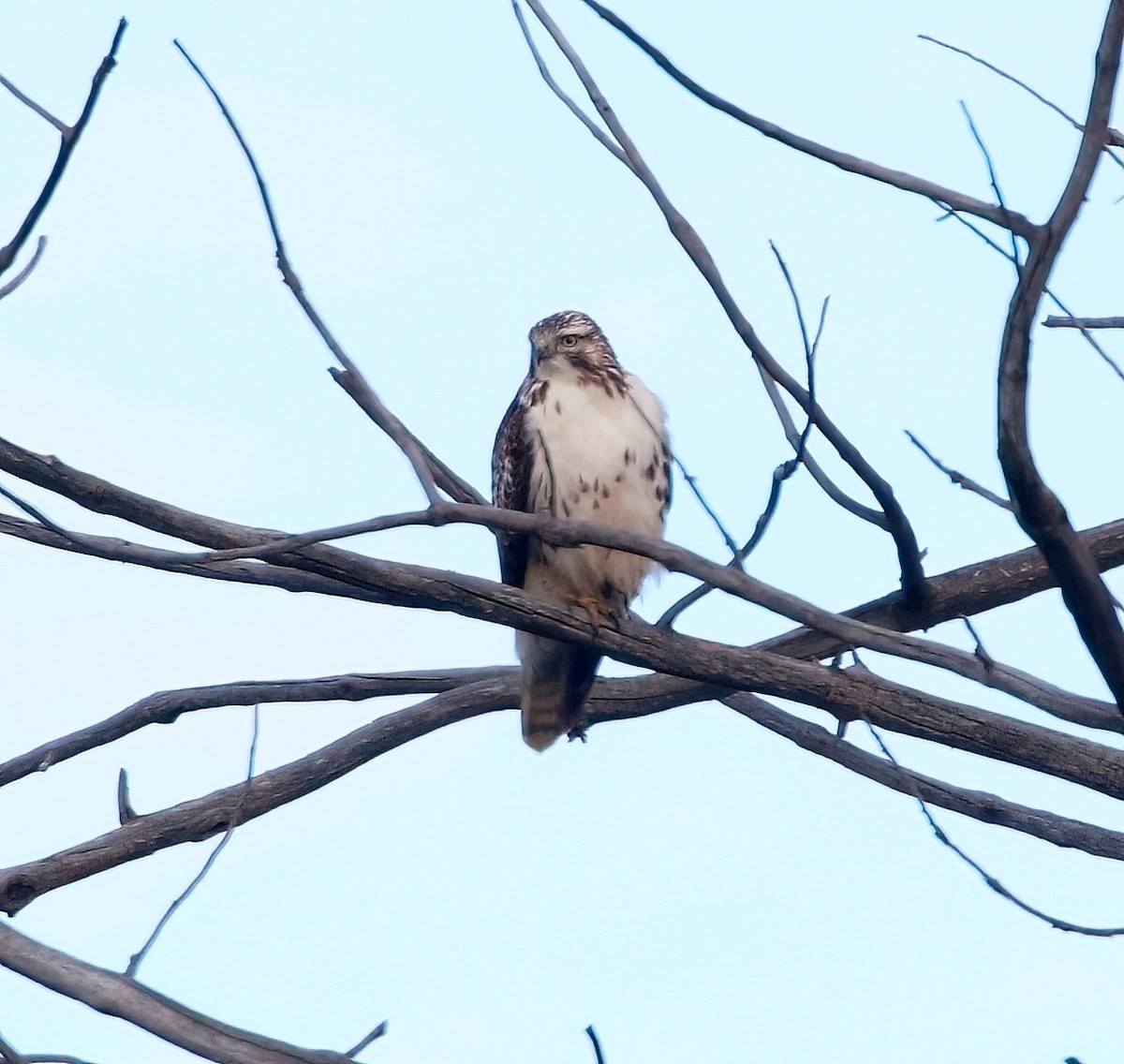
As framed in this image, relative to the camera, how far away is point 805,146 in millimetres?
2920

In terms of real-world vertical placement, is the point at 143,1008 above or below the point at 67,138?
below

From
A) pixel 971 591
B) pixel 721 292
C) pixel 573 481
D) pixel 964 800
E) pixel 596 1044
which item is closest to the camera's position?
pixel 596 1044

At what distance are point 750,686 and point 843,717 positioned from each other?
260mm

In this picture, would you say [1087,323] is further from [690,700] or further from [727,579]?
[690,700]

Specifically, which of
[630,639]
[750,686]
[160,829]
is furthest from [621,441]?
[160,829]

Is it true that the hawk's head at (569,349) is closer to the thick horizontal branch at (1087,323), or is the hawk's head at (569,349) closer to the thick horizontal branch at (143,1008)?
the thick horizontal branch at (1087,323)

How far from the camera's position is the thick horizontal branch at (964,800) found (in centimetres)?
392

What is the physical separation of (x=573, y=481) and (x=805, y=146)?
253 centimetres

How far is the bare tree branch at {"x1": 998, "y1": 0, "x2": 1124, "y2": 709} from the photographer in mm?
2662

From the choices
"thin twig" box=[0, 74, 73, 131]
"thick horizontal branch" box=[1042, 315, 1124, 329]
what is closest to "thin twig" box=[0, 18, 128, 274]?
"thin twig" box=[0, 74, 73, 131]

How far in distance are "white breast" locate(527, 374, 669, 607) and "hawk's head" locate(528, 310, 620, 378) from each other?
78 millimetres

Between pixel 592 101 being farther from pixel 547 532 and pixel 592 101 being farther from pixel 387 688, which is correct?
pixel 387 688

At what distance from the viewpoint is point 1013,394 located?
2750mm

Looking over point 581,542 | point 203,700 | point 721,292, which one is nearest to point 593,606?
point 203,700
